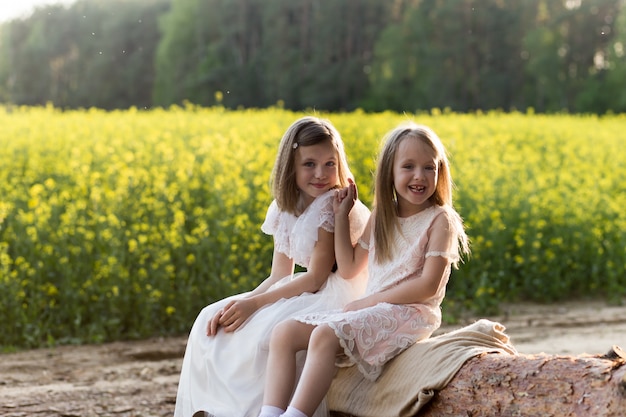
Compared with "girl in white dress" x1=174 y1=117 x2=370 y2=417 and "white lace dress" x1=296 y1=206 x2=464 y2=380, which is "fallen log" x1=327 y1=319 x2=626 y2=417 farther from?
"girl in white dress" x1=174 y1=117 x2=370 y2=417

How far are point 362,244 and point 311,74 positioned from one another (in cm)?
3140

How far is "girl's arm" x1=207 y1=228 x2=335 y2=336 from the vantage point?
12.2 feet

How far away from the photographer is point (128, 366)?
556 cm

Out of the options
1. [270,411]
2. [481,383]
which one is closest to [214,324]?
[270,411]

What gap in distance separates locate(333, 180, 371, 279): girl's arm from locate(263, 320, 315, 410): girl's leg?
0.34m

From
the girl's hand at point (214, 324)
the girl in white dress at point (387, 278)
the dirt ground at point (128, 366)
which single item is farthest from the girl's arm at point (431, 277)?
the dirt ground at point (128, 366)

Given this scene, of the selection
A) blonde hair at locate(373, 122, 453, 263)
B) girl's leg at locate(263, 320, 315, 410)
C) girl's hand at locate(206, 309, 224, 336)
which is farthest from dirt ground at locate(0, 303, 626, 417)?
blonde hair at locate(373, 122, 453, 263)

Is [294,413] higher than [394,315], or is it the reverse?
[394,315]

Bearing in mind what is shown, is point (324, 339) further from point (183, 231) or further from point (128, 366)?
point (183, 231)

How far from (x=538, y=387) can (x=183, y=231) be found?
13.9 feet

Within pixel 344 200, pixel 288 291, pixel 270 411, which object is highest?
pixel 344 200

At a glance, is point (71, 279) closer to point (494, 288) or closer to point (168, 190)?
point (168, 190)

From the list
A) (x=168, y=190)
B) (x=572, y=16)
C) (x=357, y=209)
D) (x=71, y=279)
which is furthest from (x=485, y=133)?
(x=572, y=16)

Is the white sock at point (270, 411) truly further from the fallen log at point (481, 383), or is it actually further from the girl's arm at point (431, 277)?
the girl's arm at point (431, 277)
